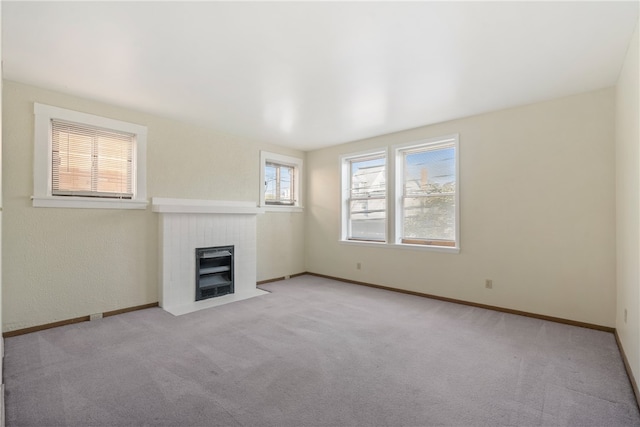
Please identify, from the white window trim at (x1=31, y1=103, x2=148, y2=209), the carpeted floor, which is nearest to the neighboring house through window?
the carpeted floor

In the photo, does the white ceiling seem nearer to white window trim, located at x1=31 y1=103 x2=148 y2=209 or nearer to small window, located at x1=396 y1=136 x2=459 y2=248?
white window trim, located at x1=31 y1=103 x2=148 y2=209

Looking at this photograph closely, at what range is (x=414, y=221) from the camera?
4668 millimetres

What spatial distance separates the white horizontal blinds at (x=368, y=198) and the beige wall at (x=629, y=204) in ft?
9.01

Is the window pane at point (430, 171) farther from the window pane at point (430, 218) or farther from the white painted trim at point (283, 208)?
the white painted trim at point (283, 208)

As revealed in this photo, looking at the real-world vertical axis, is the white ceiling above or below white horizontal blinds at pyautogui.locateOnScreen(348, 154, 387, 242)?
above

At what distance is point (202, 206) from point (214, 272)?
3.24ft

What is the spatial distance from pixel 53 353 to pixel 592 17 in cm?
479

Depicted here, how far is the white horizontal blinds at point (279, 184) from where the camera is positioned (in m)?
5.48

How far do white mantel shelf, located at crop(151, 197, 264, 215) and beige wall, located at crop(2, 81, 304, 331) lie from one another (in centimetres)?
9

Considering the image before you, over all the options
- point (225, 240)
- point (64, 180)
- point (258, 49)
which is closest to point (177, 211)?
point (225, 240)

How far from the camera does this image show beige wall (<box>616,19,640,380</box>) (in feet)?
6.86

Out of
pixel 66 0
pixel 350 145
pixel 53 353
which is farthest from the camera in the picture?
pixel 350 145

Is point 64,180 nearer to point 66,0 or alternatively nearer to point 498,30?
point 66,0

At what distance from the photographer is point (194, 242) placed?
4.21m
